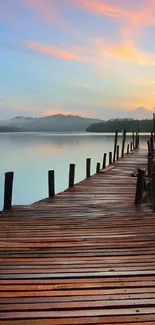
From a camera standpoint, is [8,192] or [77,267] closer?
[77,267]

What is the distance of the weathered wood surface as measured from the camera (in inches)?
122

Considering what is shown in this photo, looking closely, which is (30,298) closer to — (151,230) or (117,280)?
(117,280)

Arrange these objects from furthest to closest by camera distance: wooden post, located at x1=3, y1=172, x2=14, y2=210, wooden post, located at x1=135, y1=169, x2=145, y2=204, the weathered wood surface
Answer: wooden post, located at x1=135, y1=169, x2=145, y2=204 → wooden post, located at x1=3, y1=172, x2=14, y2=210 → the weathered wood surface

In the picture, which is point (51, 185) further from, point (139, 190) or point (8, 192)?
point (139, 190)

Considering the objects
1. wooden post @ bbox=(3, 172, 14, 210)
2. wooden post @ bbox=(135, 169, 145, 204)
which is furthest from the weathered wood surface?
wooden post @ bbox=(135, 169, 145, 204)

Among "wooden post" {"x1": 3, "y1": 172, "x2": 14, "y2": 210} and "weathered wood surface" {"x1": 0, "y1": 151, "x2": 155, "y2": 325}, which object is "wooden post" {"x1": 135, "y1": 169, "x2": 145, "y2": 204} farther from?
"wooden post" {"x1": 3, "y1": 172, "x2": 14, "y2": 210}

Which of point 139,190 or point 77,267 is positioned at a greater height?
point 139,190

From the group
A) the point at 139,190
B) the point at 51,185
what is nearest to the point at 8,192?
the point at 51,185

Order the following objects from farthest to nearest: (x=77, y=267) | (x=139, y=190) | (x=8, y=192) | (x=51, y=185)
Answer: (x=51, y=185), (x=139, y=190), (x=8, y=192), (x=77, y=267)

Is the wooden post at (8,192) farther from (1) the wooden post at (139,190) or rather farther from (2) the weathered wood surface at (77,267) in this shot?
(1) the wooden post at (139,190)

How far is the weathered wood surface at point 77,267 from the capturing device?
10.1 ft

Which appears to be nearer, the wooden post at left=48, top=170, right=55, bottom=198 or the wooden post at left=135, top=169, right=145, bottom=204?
the wooden post at left=135, top=169, right=145, bottom=204

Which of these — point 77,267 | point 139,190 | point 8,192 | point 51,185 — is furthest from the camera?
point 51,185

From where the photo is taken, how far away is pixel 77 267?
411 centimetres
